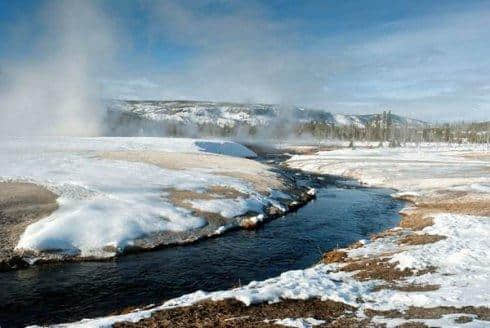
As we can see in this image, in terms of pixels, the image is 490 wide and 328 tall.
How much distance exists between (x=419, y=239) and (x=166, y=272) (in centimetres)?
1625

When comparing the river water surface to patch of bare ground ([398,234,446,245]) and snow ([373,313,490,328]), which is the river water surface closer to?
patch of bare ground ([398,234,446,245])

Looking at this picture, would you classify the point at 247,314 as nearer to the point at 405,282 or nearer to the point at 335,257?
the point at 405,282

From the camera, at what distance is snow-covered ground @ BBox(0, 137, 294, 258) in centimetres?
2947

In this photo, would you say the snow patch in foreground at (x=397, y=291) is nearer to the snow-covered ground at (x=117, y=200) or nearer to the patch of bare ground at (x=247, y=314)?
the patch of bare ground at (x=247, y=314)

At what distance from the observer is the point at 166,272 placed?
2589cm

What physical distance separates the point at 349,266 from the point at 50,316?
15.1m

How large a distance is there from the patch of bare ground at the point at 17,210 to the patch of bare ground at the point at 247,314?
48.5 feet

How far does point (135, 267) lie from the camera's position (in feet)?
87.7

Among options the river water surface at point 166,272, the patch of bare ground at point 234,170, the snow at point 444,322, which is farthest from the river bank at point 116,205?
the snow at point 444,322

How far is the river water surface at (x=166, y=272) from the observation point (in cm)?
2086

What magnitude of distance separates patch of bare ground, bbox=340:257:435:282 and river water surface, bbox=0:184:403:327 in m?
4.37

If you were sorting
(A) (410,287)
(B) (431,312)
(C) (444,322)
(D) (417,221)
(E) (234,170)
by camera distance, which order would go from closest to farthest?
(C) (444,322)
(B) (431,312)
(A) (410,287)
(D) (417,221)
(E) (234,170)

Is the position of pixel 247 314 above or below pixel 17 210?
below

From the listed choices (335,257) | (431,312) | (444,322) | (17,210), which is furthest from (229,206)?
(444,322)
